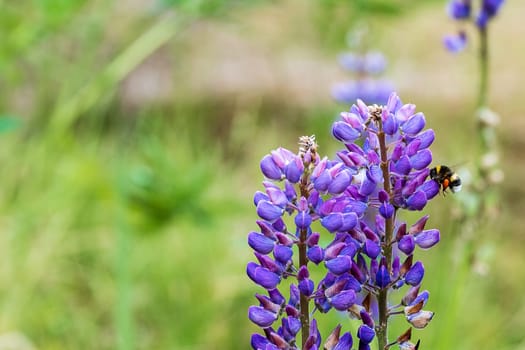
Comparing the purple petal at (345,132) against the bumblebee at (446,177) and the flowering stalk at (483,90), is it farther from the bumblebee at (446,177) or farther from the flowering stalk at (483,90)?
the flowering stalk at (483,90)

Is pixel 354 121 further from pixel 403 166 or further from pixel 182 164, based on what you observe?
pixel 182 164

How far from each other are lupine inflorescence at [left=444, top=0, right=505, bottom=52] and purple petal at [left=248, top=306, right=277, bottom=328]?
1.40m

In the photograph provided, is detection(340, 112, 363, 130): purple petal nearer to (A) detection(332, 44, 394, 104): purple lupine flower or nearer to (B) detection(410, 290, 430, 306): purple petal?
(B) detection(410, 290, 430, 306): purple petal

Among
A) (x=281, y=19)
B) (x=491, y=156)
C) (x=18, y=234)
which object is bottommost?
(x=491, y=156)

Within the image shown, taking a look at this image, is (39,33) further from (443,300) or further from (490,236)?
(490,236)

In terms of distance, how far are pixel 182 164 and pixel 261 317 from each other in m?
3.15

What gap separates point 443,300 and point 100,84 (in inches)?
62.3

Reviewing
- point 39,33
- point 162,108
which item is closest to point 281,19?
point 162,108

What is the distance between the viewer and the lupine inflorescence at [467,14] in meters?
2.30

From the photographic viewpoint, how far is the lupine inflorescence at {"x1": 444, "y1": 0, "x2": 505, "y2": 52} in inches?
90.4

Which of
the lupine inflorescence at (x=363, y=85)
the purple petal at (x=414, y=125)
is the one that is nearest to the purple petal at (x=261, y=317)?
the purple petal at (x=414, y=125)

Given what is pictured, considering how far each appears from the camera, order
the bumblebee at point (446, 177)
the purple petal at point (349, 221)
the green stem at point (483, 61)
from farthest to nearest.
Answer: the green stem at point (483, 61) → the bumblebee at point (446, 177) → the purple petal at point (349, 221)

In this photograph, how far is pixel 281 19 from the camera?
683 cm

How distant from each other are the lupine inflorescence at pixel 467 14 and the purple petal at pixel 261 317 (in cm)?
140
